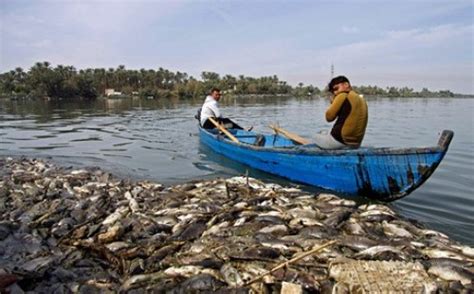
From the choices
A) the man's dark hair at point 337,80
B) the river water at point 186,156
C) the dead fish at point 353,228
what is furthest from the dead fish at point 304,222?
the man's dark hair at point 337,80

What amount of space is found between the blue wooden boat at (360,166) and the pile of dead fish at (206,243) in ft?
5.36

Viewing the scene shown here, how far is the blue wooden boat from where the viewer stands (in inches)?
294

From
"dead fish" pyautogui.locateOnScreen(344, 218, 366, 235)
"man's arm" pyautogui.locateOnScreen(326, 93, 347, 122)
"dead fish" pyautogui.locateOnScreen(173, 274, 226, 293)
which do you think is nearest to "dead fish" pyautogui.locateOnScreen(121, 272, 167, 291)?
"dead fish" pyautogui.locateOnScreen(173, 274, 226, 293)

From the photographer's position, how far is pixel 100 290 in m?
4.25

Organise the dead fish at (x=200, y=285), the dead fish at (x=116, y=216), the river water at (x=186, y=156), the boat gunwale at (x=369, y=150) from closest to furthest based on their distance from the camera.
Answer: the dead fish at (x=200, y=285), the dead fish at (x=116, y=216), the boat gunwale at (x=369, y=150), the river water at (x=186, y=156)

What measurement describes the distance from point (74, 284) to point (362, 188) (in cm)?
651

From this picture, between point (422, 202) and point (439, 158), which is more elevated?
point (439, 158)

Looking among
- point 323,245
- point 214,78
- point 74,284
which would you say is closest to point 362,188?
point 323,245

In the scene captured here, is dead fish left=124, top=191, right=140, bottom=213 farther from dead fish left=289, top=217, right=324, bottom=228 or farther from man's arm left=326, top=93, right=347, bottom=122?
man's arm left=326, top=93, right=347, bottom=122

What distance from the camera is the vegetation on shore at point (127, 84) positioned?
86938 millimetres

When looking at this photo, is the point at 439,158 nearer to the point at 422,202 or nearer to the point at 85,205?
the point at 422,202

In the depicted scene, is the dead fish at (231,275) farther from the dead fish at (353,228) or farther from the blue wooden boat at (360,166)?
the blue wooden boat at (360,166)

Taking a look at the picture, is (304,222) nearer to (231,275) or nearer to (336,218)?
(336,218)

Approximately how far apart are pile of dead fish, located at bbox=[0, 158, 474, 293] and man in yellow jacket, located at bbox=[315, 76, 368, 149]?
2259 millimetres
